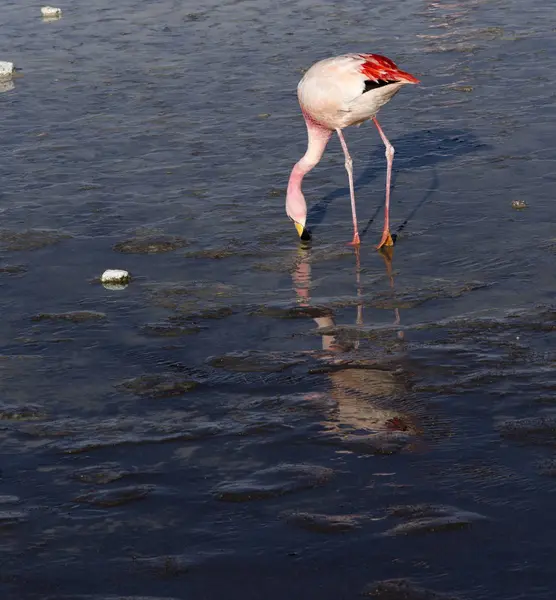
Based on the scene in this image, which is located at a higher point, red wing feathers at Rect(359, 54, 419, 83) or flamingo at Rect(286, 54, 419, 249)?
red wing feathers at Rect(359, 54, 419, 83)

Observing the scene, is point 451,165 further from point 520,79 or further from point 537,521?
point 537,521

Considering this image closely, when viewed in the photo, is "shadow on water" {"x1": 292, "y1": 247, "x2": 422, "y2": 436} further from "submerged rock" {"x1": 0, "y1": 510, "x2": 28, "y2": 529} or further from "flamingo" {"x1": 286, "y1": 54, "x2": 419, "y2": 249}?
"submerged rock" {"x1": 0, "y1": 510, "x2": 28, "y2": 529}

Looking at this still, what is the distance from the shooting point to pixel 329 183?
10914 mm

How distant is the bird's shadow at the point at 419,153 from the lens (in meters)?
10.6

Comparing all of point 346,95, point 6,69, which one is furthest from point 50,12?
point 346,95

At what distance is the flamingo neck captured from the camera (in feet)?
30.8

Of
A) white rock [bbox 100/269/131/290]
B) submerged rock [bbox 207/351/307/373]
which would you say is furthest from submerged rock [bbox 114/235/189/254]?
A: submerged rock [bbox 207/351/307/373]

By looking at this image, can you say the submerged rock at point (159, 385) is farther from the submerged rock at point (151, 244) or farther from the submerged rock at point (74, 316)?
the submerged rock at point (151, 244)

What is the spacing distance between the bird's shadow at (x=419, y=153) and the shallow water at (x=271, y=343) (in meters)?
0.04

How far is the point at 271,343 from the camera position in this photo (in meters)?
7.57

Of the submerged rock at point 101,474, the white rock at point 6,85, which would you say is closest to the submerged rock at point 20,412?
the submerged rock at point 101,474

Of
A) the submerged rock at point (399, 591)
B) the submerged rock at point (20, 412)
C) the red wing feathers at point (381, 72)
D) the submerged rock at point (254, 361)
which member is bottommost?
the submerged rock at point (254, 361)

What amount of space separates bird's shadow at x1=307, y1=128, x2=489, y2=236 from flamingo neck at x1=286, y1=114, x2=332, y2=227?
62cm

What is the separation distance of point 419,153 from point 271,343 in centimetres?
450
